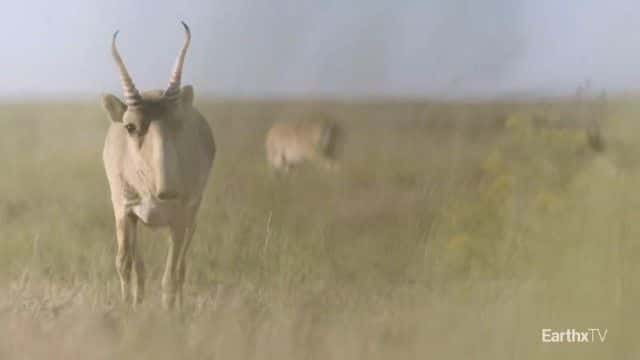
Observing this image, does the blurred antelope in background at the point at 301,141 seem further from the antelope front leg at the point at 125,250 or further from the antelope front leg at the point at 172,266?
the antelope front leg at the point at 125,250

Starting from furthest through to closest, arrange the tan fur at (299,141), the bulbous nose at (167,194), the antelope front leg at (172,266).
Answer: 1. the tan fur at (299,141)
2. the antelope front leg at (172,266)
3. the bulbous nose at (167,194)

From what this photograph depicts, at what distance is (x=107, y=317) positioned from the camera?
4.65 meters

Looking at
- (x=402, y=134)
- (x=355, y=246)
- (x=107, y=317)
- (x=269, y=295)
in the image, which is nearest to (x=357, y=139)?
(x=402, y=134)

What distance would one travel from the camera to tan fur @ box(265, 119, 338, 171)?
5336mm

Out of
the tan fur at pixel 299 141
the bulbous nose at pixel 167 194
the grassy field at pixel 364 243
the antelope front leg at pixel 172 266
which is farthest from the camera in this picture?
the tan fur at pixel 299 141

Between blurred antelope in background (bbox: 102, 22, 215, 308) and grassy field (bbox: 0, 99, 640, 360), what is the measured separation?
0.18 metres

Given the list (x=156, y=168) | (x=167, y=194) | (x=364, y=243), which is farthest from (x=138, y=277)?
(x=364, y=243)

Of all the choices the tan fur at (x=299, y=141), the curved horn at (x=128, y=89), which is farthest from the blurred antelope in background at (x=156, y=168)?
the tan fur at (x=299, y=141)

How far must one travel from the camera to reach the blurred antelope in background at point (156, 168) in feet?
14.6

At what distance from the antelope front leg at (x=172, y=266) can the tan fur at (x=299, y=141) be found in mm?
925

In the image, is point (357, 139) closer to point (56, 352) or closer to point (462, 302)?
point (462, 302)

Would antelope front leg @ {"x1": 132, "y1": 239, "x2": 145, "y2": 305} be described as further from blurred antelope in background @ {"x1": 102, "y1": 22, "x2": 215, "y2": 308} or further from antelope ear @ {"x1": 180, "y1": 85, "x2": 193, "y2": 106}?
antelope ear @ {"x1": 180, "y1": 85, "x2": 193, "y2": 106}

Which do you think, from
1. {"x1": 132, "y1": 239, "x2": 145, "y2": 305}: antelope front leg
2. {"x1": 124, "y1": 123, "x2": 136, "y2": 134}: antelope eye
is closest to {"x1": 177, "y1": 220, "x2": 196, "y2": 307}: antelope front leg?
{"x1": 132, "y1": 239, "x2": 145, "y2": 305}: antelope front leg

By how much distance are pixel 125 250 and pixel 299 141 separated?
4.85 ft
